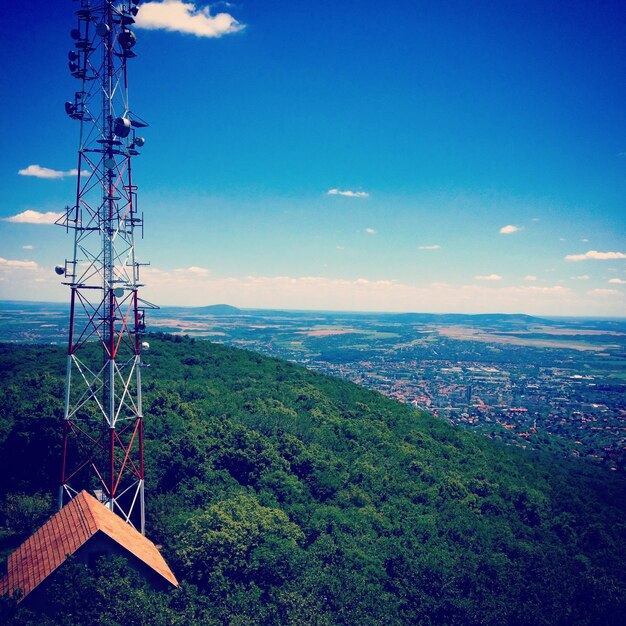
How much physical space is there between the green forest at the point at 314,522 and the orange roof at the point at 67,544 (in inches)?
36.7

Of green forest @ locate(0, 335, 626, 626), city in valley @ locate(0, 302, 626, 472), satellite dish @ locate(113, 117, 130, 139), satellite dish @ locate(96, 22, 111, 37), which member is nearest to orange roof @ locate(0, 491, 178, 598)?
green forest @ locate(0, 335, 626, 626)

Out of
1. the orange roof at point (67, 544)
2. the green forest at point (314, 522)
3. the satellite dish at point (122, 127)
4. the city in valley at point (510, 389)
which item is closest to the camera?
the orange roof at point (67, 544)

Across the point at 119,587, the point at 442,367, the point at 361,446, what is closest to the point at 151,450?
the point at 119,587

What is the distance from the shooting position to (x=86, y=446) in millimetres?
25766

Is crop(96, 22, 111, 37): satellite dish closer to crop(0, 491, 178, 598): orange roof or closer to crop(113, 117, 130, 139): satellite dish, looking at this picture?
crop(113, 117, 130, 139): satellite dish

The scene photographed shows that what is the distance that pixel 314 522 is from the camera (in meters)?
26.2

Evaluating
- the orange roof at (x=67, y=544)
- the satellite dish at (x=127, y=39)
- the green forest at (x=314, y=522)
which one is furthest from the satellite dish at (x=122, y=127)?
the green forest at (x=314, y=522)

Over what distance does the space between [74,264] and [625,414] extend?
4712 inches

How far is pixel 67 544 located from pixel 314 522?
1344 cm

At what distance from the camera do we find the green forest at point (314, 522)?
18578 millimetres

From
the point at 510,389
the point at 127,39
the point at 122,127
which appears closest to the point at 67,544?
the point at 122,127

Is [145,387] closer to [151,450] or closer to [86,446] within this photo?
[151,450]

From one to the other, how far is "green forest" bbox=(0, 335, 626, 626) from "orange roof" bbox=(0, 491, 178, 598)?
0.93 meters

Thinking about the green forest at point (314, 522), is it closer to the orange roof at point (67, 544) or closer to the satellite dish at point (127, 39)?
the orange roof at point (67, 544)
